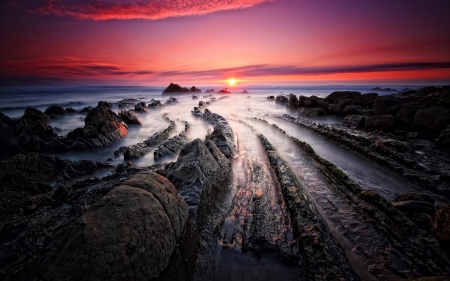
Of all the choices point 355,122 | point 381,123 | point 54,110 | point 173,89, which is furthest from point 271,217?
point 173,89

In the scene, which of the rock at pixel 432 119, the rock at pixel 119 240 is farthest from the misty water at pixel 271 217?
the rock at pixel 432 119

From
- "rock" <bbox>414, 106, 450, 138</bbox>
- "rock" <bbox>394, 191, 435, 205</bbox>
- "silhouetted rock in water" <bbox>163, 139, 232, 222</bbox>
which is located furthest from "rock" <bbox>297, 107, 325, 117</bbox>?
"silhouetted rock in water" <bbox>163, 139, 232, 222</bbox>

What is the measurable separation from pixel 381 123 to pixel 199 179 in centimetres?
1338

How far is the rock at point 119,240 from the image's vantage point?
2029 millimetres

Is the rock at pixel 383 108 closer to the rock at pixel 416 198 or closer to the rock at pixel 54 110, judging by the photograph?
the rock at pixel 416 198

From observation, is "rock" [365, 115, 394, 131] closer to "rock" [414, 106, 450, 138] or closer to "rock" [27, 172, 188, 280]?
"rock" [414, 106, 450, 138]

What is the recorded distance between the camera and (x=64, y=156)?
9.78 meters

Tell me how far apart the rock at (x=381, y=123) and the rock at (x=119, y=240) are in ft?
47.6

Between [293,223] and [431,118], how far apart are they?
14644 millimetres

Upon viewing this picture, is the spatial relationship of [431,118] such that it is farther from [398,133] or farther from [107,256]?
[107,256]

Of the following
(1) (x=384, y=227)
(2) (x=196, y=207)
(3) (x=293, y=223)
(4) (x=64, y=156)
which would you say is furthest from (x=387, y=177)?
(4) (x=64, y=156)

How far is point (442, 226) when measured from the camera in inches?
154

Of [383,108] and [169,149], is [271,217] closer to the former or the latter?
[169,149]

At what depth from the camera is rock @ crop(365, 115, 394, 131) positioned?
40.7ft
